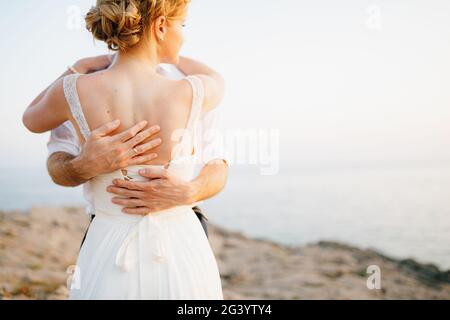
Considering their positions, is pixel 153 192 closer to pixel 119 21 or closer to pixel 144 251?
pixel 144 251

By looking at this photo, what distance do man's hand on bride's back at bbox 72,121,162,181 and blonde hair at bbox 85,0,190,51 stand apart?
295mm

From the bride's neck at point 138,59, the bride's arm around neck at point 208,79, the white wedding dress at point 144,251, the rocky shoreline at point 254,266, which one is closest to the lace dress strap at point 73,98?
the white wedding dress at point 144,251

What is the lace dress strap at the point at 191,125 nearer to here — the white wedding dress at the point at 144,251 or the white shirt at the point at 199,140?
the white wedding dress at the point at 144,251

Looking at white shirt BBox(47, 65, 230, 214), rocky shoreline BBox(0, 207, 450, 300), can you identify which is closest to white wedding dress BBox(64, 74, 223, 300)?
white shirt BBox(47, 65, 230, 214)

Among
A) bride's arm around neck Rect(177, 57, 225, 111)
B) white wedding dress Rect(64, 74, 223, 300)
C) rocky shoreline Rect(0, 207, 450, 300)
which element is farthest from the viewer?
rocky shoreline Rect(0, 207, 450, 300)

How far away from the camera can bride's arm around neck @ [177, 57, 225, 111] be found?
1699 millimetres

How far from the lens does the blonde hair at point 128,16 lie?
1.61m

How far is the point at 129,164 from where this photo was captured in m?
1.65

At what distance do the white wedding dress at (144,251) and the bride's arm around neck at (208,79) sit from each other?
0.05 metres

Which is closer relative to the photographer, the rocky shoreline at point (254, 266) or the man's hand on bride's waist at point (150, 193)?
the man's hand on bride's waist at point (150, 193)

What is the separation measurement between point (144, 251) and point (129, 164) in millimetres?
297

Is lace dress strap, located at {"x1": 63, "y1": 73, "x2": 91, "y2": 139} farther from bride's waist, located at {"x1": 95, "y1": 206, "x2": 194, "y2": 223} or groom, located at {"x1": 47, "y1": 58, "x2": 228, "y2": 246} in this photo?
bride's waist, located at {"x1": 95, "y1": 206, "x2": 194, "y2": 223}
